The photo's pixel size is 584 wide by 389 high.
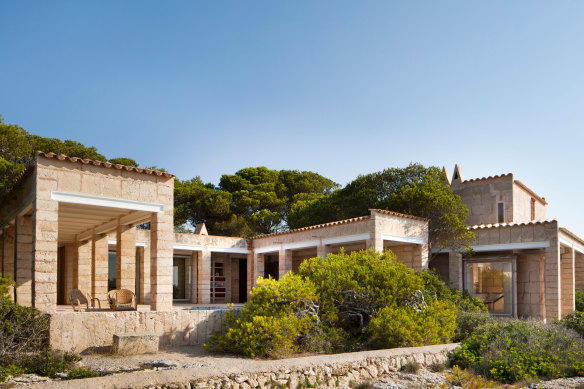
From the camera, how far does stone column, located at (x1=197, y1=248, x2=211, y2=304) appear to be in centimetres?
2270

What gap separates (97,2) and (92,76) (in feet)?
13.5

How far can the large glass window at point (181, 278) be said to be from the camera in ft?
79.4

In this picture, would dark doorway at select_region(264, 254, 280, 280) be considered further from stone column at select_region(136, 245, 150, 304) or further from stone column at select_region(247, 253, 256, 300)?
stone column at select_region(136, 245, 150, 304)

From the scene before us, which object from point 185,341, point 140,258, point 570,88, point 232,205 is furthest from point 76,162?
point 232,205

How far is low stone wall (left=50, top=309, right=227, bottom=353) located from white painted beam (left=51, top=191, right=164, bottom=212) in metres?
2.36

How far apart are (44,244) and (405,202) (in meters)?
13.5

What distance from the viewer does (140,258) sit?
2125 centimetres

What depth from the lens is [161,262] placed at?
452 inches

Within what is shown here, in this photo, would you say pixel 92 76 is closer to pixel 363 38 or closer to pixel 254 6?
pixel 254 6

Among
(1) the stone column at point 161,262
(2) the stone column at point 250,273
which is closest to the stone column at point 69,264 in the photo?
(2) the stone column at point 250,273

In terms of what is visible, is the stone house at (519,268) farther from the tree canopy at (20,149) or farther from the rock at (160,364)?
the tree canopy at (20,149)

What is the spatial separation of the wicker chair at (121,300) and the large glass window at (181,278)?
11951 millimetres

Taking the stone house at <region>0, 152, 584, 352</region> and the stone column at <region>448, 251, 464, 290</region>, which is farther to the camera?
the stone column at <region>448, 251, 464, 290</region>

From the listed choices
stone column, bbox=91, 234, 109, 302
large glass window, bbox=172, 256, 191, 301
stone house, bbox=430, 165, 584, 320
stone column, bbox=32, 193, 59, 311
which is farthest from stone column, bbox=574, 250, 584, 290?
stone column, bbox=32, 193, 59, 311
